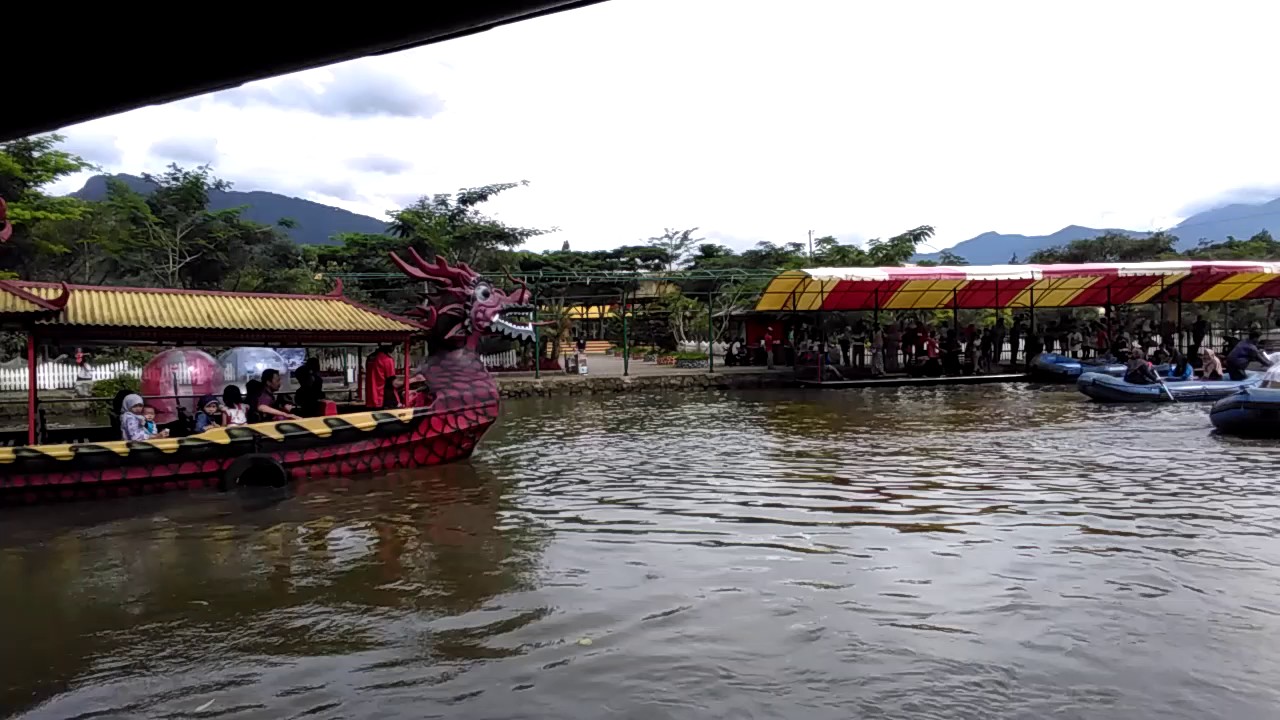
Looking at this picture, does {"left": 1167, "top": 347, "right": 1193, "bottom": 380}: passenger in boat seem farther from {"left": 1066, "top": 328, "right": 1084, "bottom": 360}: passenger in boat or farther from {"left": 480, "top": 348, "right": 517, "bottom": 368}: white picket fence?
{"left": 480, "top": 348, "right": 517, "bottom": 368}: white picket fence

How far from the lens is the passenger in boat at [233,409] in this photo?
37.2ft

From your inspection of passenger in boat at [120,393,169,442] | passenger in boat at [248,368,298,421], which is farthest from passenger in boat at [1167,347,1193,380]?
passenger in boat at [120,393,169,442]

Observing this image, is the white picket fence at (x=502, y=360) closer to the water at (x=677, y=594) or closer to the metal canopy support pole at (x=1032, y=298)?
the water at (x=677, y=594)

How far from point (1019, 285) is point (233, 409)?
77.0ft

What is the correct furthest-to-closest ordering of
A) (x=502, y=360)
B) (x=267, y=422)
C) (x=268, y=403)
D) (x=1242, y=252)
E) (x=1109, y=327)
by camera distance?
(x=1242, y=252) → (x=502, y=360) → (x=1109, y=327) → (x=268, y=403) → (x=267, y=422)

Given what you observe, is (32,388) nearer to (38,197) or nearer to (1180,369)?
(38,197)

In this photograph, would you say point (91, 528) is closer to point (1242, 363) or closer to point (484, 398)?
point (484, 398)

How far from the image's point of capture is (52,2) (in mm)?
2062

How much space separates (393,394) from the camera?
13062 mm

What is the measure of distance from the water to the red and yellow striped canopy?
11399mm

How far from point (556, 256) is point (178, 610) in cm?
4807

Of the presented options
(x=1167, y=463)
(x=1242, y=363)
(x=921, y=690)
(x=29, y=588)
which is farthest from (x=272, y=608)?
(x=1242, y=363)

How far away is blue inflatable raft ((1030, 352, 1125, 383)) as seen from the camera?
2333cm

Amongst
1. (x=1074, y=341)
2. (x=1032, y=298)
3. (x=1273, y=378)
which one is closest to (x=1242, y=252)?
(x=1074, y=341)
